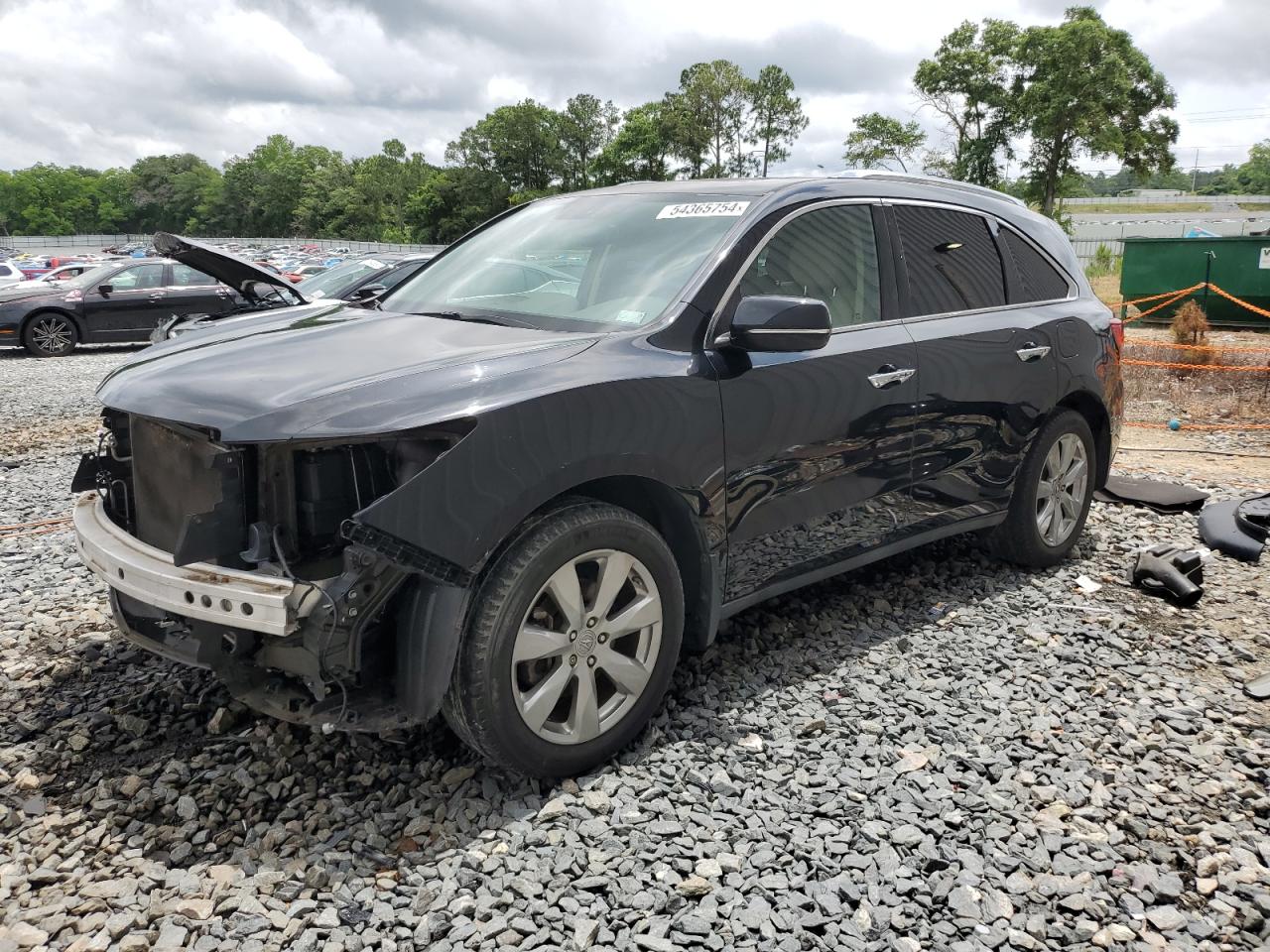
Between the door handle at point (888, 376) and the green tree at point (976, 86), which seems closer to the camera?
the door handle at point (888, 376)

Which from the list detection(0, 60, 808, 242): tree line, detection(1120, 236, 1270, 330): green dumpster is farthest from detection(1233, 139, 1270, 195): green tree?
detection(1120, 236, 1270, 330): green dumpster

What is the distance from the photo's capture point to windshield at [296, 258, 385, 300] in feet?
46.0

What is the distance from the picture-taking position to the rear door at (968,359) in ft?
13.7

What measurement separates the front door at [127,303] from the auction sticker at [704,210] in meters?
14.9

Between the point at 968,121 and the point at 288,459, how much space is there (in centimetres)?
5519

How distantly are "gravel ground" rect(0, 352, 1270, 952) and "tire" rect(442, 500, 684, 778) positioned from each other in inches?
7.3

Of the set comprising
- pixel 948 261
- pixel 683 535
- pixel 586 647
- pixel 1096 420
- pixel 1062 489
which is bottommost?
pixel 586 647

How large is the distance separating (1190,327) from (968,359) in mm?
12515

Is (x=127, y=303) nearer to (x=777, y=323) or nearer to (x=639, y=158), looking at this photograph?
(x=777, y=323)

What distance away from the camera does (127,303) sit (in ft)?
53.2

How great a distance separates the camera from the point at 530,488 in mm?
2740

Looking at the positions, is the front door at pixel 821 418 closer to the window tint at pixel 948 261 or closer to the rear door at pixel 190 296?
the window tint at pixel 948 261

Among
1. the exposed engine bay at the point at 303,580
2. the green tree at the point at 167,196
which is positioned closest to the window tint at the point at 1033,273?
the exposed engine bay at the point at 303,580

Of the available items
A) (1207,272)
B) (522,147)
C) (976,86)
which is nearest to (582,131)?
(522,147)
